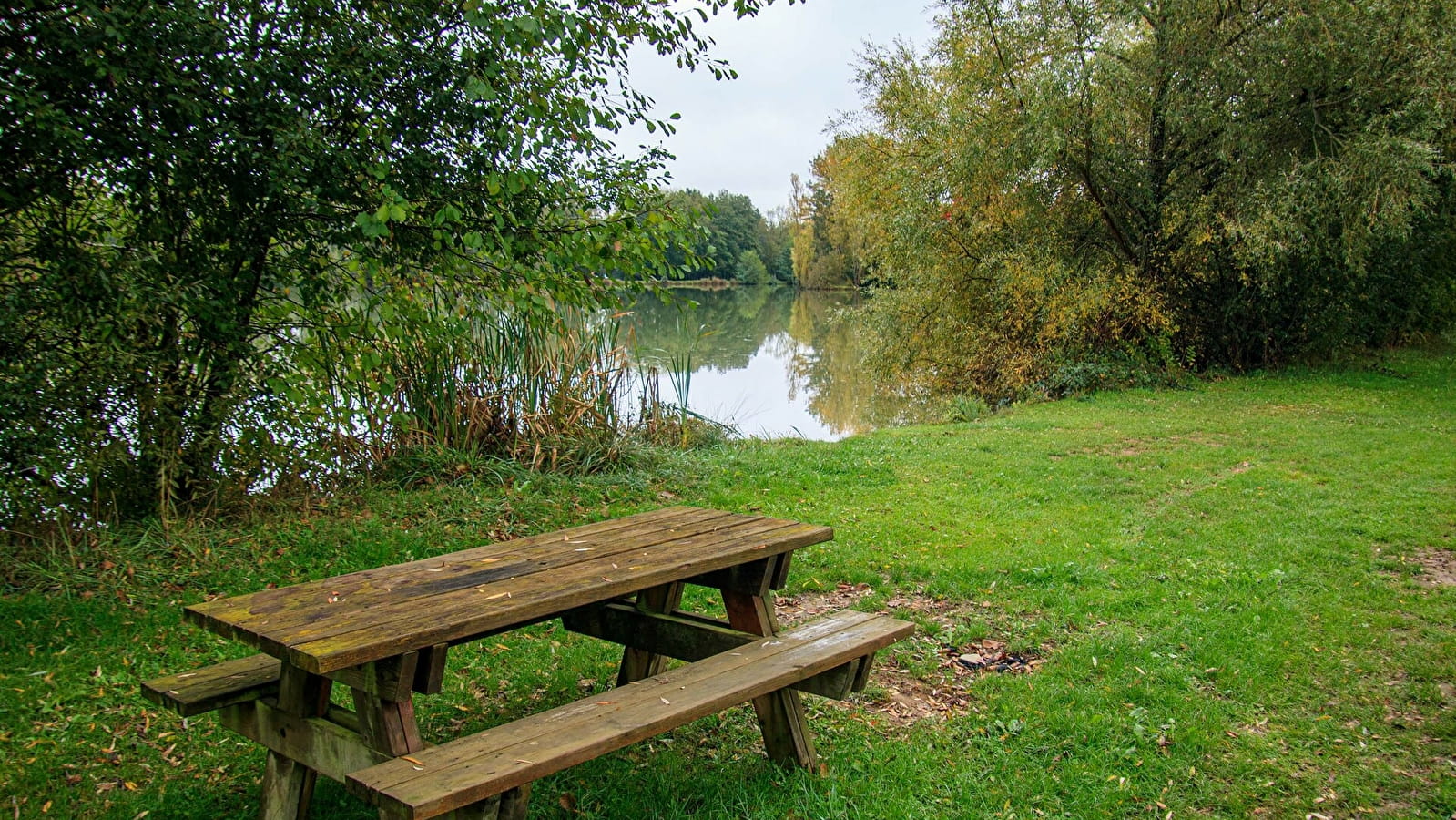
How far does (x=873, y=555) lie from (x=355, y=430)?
3.70 metres

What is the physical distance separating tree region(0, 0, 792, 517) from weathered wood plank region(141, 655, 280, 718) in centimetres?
190

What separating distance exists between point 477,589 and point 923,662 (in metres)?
2.29

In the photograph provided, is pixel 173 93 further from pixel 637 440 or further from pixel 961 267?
pixel 961 267

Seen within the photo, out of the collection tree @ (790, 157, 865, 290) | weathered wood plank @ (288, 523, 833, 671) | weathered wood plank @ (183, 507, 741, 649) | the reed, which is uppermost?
tree @ (790, 157, 865, 290)

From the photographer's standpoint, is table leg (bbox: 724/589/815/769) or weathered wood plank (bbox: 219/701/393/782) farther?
table leg (bbox: 724/589/815/769)

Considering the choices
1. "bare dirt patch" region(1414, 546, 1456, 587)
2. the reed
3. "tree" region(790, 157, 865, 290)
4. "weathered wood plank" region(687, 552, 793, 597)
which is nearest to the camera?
"weathered wood plank" region(687, 552, 793, 597)

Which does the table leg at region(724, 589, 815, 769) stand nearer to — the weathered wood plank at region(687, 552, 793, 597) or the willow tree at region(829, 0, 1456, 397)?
the weathered wood plank at region(687, 552, 793, 597)

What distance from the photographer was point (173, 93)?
421 cm

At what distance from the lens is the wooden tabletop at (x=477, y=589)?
2314 millimetres

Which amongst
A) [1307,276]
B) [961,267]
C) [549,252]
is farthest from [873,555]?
[1307,276]

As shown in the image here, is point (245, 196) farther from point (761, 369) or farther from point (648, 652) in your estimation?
point (761, 369)

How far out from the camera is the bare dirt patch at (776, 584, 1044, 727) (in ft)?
12.4

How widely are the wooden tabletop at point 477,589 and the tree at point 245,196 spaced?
1.69m

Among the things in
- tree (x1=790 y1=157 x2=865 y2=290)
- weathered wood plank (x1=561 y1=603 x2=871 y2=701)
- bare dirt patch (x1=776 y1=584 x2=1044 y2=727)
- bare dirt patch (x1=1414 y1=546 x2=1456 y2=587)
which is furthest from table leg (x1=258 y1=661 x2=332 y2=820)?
tree (x1=790 y1=157 x2=865 y2=290)
